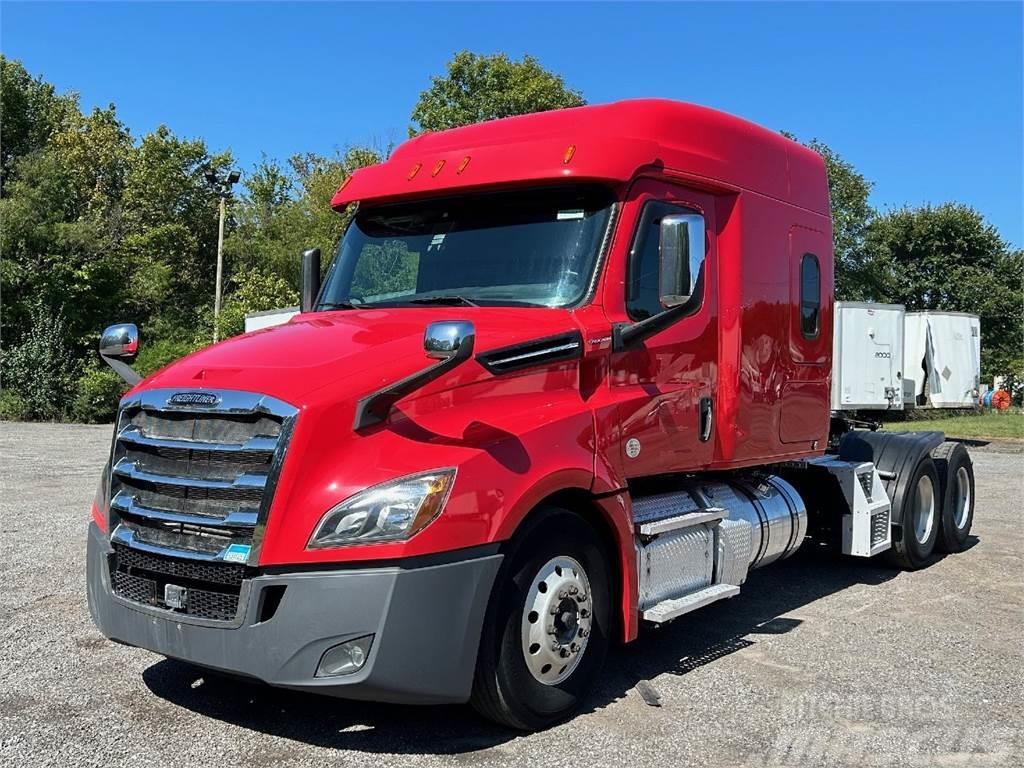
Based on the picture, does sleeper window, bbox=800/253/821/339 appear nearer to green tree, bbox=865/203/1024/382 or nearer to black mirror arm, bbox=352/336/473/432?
black mirror arm, bbox=352/336/473/432

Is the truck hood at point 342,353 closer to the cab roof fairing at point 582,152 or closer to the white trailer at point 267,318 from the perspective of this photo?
the cab roof fairing at point 582,152

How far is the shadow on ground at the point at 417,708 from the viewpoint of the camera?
427 cm

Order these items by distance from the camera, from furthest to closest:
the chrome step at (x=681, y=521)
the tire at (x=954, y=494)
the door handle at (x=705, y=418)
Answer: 1. the tire at (x=954, y=494)
2. the door handle at (x=705, y=418)
3. the chrome step at (x=681, y=521)

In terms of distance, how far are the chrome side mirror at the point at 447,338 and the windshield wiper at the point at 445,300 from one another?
3.69ft

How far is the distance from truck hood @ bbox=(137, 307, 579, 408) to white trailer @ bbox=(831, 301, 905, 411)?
11312mm

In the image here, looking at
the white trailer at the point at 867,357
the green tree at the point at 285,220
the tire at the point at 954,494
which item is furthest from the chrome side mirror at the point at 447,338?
the green tree at the point at 285,220

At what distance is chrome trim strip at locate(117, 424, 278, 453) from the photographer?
3.85 metres

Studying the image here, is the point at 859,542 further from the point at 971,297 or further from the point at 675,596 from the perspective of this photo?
the point at 971,297

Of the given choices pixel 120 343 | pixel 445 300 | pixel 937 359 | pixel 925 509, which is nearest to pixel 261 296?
pixel 937 359

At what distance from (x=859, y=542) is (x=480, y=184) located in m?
4.44

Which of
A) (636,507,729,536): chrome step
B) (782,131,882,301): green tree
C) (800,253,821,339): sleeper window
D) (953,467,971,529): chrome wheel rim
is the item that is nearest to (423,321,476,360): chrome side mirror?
(636,507,729,536): chrome step

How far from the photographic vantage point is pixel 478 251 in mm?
5160

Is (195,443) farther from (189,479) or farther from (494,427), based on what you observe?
(494,427)

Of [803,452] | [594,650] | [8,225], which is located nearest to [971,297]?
[8,225]
